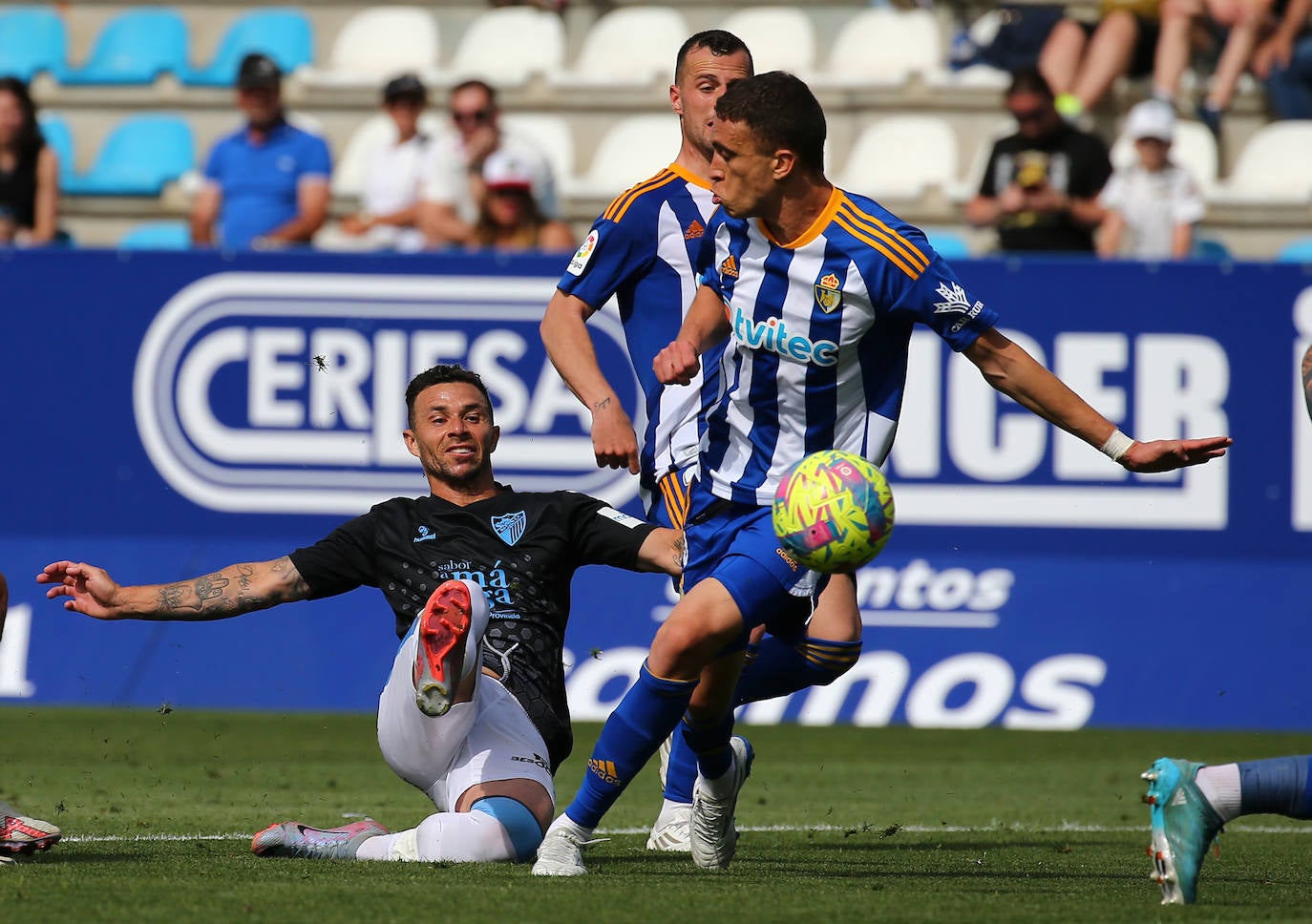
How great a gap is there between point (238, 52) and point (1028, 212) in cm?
744

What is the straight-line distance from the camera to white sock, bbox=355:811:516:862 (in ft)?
17.0

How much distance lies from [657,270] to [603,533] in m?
0.98

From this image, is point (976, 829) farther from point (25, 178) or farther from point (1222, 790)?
point (25, 178)

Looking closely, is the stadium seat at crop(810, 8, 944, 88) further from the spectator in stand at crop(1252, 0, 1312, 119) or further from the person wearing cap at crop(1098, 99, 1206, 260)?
the person wearing cap at crop(1098, 99, 1206, 260)

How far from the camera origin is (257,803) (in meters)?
7.01

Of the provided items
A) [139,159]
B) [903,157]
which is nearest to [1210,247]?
[903,157]

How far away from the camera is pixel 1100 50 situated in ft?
43.5

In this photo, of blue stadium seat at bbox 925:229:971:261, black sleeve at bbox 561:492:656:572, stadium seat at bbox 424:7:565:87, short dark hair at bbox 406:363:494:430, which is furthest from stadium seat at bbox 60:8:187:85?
black sleeve at bbox 561:492:656:572

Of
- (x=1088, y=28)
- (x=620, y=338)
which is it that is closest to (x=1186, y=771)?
(x=620, y=338)

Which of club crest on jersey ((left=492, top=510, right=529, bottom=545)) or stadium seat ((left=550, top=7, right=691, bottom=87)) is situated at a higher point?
stadium seat ((left=550, top=7, right=691, bottom=87))

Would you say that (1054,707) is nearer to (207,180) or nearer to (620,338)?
(620,338)

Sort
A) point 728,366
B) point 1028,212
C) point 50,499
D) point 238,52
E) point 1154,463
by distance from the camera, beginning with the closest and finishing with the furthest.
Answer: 1. point 1154,463
2. point 728,366
3. point 50,499
4. point 1028,212
5. point 238,52

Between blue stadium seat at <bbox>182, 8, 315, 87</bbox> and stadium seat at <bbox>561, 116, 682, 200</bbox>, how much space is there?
3227 millimetres

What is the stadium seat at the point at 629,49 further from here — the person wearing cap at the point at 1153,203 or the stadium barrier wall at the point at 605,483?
the stadium barrier wall at the point at 605,483
